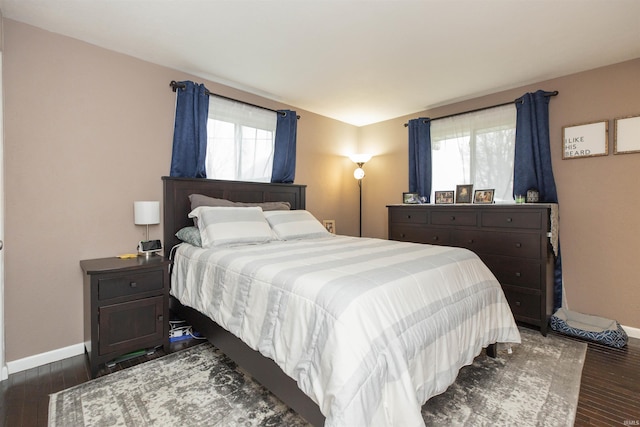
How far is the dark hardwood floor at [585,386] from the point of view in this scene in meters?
1.61

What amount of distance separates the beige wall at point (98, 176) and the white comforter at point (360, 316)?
0.98 m

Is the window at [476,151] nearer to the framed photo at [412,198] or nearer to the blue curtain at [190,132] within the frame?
the framed photo at [412,198]

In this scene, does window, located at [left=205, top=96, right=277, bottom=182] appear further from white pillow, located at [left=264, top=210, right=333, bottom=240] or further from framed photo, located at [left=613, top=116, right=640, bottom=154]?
framed photo, located at [left=613, top=116, right=640, bottom=154]

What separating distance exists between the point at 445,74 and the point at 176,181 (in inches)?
112

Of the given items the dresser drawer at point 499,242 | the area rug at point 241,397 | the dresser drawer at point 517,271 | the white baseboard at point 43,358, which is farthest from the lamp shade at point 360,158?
the white baseboard at point 43,358

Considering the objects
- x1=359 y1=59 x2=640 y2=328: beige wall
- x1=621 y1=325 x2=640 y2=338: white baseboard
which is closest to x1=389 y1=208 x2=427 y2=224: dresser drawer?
x1=359 y1=59 x2=640 y2=328: beige wall

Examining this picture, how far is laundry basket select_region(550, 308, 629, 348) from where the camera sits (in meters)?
2.46

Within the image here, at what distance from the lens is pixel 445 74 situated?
2.99 meters

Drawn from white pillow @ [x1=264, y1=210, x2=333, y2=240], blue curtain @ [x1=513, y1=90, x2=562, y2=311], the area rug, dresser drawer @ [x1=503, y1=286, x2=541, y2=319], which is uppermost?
blue curtain @ [x1=513, y1=90, x2=562, y2=311]

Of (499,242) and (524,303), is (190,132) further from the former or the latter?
(524,303)

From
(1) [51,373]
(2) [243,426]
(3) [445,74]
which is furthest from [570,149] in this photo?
(1) [51,373]

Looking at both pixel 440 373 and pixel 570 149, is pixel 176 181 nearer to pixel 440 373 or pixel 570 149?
pixel 440 373

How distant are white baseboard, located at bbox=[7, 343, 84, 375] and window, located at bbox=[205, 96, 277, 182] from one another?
184 cm

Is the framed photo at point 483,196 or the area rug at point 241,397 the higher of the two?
the framed photo at point 483,196
